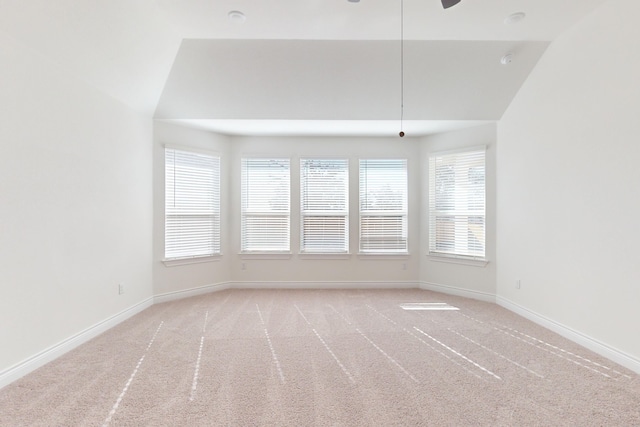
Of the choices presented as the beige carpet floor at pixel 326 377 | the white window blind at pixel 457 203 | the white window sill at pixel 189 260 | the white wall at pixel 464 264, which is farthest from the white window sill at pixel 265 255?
the white window blind at pixel 457 203

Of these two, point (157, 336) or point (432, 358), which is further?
point (157, 336)

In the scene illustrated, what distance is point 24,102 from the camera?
8.24 ft

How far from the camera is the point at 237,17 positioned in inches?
118

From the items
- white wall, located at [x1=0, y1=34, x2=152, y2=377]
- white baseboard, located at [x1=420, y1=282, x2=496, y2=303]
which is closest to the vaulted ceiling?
white wall, located at [x1=0, y1=34, x2=152, y2=377]

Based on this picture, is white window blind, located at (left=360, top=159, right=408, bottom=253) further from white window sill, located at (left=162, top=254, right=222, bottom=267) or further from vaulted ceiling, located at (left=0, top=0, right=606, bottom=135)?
white window sill, located at (left=162, top=254, right=222, bottom=267)

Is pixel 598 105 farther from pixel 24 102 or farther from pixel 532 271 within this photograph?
pixel 24 102

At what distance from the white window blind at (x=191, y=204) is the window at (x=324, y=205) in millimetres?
1450

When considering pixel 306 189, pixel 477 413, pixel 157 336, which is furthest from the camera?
pixel 306 189

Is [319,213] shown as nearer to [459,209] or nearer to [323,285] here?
[323,285]

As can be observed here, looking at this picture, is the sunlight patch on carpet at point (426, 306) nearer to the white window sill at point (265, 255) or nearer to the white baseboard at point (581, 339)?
the white baseboard at point (581, 339)

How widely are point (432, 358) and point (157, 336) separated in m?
2.77

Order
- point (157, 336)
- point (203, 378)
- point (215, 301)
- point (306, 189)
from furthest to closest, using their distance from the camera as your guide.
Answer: point (306, 189) < point (215, 301) < point (157, 336) < point (203, 378)

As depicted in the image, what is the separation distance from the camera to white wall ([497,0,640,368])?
263 cm

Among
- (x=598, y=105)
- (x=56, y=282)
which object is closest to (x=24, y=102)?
(x=56, y=282)
